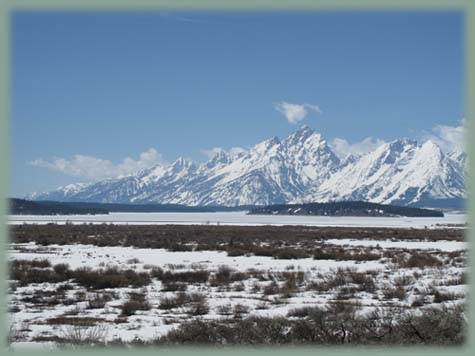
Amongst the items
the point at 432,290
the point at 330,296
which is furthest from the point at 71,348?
the point at 432,290

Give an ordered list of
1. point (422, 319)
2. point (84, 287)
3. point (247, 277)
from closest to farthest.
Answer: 1. point (422, 319)
2. point (84, 287)
3. point (247, 277)

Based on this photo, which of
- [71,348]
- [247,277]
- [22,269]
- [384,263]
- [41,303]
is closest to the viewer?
[71,348]

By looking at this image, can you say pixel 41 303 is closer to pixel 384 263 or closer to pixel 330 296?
pixel 330 296

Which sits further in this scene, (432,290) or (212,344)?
(432,290)

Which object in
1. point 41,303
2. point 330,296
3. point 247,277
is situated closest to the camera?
point 41,303

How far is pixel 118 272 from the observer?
744 inches

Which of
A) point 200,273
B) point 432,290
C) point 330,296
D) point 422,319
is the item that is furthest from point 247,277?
point 422,319

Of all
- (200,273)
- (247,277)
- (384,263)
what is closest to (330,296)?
(247,277)

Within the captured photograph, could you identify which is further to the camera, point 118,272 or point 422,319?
point 118,272

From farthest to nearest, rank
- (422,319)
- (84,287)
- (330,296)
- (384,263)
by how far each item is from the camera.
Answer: (384,263) → (84,287) → (330,296) → (422,319)

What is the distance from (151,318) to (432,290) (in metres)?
8.17

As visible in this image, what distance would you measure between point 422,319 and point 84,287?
36.1 ft

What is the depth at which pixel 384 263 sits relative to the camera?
77.7ft

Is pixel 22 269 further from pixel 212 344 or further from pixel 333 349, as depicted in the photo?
pixel 333 349
